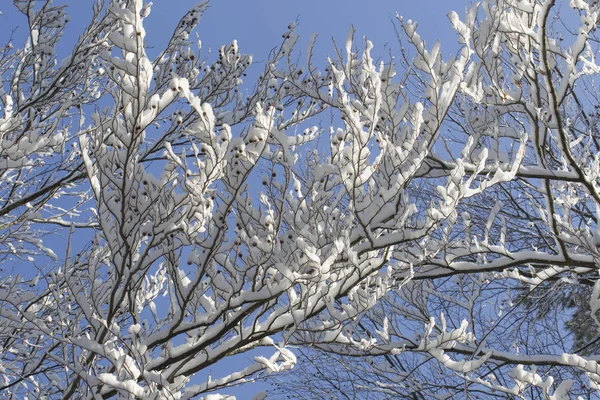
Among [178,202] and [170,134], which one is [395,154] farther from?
[170,134]

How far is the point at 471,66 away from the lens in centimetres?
324

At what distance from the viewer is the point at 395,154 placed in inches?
108

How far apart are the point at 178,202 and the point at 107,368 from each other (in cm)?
126

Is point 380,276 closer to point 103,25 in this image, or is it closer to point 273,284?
point 273,284

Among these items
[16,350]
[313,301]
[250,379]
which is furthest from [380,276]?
[16,350]

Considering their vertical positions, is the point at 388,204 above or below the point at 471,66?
below

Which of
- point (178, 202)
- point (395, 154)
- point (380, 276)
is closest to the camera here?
point (178, 202)

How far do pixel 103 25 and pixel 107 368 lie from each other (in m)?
3.28

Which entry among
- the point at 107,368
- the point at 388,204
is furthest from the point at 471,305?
the point at 107,368

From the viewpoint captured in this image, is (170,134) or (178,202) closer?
(178,202)

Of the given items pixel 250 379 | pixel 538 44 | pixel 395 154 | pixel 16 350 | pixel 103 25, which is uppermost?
pixel 103 25

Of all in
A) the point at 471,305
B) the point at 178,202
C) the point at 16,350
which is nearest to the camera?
the point at 178,202

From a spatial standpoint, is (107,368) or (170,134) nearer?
(107,368)

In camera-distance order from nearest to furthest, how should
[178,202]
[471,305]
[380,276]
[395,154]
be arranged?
[178,202] < [395,154] < [380,276] < [471,305]
